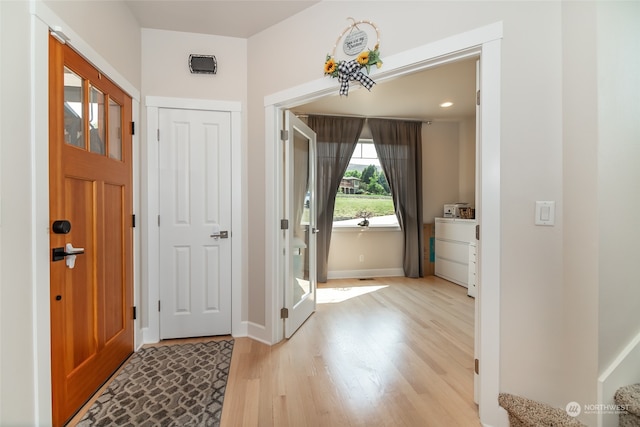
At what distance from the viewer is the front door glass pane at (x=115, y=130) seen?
2070mm

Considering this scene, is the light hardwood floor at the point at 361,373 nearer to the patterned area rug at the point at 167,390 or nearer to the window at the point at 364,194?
the patterned area rug at the point at 167,390

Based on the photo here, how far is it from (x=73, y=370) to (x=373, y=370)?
1955 mm

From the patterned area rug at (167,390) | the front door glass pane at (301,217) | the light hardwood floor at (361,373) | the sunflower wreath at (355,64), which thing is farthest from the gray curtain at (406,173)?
the patterned area rug at (167,390)

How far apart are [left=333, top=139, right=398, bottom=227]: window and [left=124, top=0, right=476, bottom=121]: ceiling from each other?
79 centimetres

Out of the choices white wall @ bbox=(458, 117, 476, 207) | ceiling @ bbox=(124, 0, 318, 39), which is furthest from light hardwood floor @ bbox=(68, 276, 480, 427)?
ceiling @ bbox=(124, 0, 318, 39)

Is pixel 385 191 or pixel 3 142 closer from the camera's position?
pixel 3 142

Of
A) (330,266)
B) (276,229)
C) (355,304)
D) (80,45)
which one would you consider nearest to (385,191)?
(330,266)

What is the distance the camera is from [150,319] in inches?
98.3

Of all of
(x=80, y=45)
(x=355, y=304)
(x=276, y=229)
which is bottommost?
(x=355, y=304)

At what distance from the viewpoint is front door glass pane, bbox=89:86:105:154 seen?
6.01ft

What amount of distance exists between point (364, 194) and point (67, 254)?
427 cm

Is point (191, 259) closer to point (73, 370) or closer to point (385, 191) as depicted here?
point (73, 370)

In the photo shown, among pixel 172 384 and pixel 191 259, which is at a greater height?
pixel 191 259

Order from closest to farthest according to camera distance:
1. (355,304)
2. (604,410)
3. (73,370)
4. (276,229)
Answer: (604,410) < (73,370) < (276,229) < (355,304)
